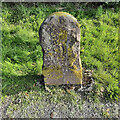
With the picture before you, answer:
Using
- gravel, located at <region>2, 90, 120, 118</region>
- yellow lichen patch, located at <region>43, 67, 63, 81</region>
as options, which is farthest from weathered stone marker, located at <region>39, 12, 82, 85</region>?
gravel, located at <region>2, 90, 120, 118</region>

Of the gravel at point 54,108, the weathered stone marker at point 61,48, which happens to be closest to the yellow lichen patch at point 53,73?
the weathered stone marker at point 61,48

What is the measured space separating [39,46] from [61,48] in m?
1.55

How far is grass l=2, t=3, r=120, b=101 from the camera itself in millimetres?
3182

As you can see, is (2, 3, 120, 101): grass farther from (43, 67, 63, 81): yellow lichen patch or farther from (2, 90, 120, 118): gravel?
(43, 67, 63, 81): yellow lichen patch

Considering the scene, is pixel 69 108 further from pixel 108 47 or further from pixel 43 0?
pixel 43 0

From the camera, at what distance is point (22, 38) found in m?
4.05

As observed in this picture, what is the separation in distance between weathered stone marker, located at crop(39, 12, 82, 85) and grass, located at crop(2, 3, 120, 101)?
0.51 metres

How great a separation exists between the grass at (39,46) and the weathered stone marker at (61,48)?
0.51 m

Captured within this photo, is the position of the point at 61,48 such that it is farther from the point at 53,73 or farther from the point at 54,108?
the point at 54,108

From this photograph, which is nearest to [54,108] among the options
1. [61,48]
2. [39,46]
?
[61,48]

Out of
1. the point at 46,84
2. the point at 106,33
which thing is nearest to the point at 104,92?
the point at 46,84

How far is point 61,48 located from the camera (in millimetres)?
2537

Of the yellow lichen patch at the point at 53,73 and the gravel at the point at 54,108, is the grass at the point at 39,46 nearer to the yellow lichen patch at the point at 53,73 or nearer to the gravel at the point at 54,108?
Result: the gravel at the point at 54,108

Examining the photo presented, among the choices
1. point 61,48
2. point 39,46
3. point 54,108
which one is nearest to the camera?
point 61,48
